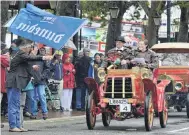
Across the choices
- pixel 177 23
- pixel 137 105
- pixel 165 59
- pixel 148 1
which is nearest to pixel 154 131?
pixel 137 105

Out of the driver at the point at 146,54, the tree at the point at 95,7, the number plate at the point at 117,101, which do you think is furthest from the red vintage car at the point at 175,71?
the tree at the point at 95,7

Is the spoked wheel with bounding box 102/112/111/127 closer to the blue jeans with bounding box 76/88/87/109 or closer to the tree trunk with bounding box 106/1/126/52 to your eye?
the blue jeans with bounding box 76/88/87/109

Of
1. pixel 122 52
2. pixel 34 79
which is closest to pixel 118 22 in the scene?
pixel 34 79

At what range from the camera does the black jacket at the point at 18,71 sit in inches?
510

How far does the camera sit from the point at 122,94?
13.5 meters

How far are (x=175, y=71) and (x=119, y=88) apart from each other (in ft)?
18.6

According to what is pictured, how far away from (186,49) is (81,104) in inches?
152

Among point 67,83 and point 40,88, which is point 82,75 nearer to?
point 67,83

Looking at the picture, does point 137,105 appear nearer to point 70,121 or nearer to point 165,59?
point 70,121

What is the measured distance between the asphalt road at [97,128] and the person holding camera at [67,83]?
6.60 feet

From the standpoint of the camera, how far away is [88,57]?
20.5 metres

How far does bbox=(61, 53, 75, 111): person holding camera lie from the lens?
64.4 feet

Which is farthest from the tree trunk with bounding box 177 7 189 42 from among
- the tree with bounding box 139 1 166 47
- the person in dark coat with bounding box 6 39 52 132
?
the person in dark coat with bounding box 6 39 52 132

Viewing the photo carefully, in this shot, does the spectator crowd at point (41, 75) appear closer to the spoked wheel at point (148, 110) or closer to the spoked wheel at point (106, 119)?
the spoked wheel at point (148, 110)
